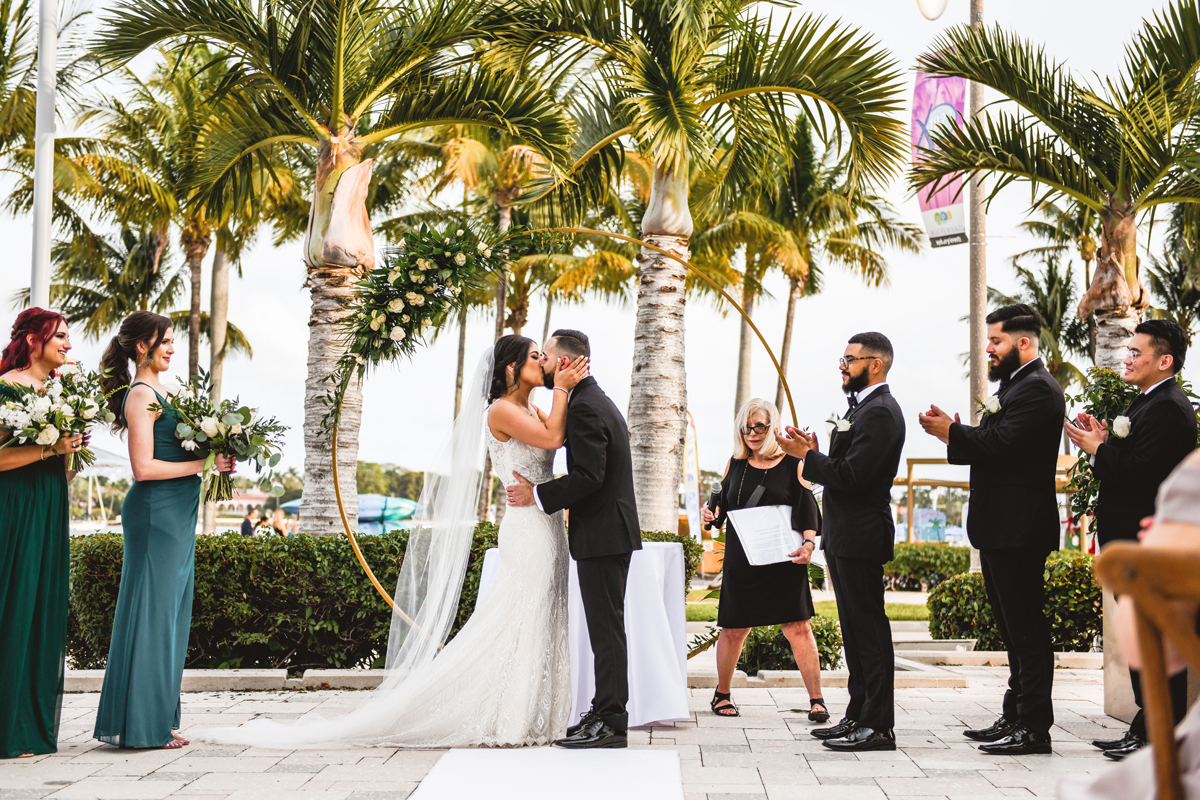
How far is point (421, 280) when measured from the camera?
21.6ft

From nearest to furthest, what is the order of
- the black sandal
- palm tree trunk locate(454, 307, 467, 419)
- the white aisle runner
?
the white aisle runner
the black sandal
palm tree trunk locate(454, 307, 467, 419)

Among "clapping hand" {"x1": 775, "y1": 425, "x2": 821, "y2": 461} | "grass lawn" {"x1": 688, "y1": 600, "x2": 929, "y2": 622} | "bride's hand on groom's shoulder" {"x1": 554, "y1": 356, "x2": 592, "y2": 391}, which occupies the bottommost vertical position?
"grass lawn" {"x1": 688, "y1": 600, "x2": 929, "y2": 622}

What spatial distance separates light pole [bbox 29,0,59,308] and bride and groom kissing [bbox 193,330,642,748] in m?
5.11

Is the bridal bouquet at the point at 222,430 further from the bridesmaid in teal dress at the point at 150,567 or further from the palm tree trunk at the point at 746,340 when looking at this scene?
the palm tree trunk at the point at 746,340

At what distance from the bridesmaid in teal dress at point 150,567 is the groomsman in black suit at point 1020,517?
13.7ft

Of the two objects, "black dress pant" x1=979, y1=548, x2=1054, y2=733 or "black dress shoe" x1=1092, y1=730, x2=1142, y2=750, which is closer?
"black dress shoe" x1=1092, y1=730, x2=1142, y2=750

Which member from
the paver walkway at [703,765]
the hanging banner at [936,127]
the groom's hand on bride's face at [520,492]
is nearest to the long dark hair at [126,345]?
the paver walkway at [703,765]

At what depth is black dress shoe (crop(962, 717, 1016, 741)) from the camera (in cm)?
553

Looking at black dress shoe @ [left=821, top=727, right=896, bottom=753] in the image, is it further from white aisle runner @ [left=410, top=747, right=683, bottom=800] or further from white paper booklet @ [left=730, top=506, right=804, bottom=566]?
white paper booklet @ [left=730, top=506, right=804, bottom=566]

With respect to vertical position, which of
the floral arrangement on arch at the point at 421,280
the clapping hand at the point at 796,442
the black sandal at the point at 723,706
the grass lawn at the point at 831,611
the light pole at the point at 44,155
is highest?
the light pole at the point at 44,155

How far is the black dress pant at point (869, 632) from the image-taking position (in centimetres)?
548

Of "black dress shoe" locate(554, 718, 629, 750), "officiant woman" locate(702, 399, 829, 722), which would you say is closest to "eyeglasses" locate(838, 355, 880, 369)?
"officiant woman" locate(702, 399, 829, 722)

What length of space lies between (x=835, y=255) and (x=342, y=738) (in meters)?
26.8

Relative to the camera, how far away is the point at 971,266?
1235cm
